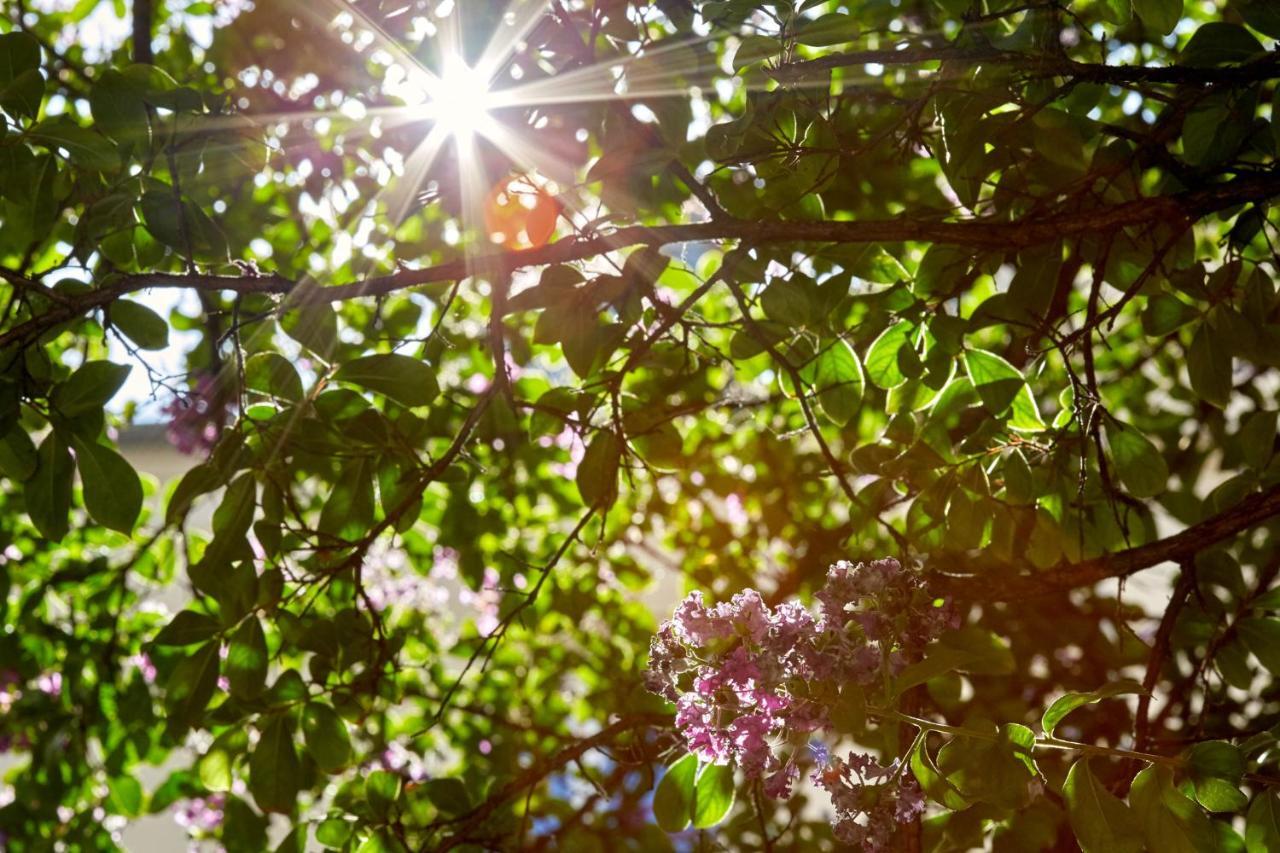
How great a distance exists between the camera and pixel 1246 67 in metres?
0.89

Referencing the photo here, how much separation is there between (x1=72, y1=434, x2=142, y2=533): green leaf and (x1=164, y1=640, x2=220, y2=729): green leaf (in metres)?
0.21

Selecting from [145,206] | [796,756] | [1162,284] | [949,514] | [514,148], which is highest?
[514,148]

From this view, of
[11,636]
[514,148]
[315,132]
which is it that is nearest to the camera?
[514,148]

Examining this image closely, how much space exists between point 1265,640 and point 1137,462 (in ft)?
0.74

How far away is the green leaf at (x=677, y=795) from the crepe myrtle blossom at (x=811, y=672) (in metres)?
0.19

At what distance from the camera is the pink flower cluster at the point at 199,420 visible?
195cm

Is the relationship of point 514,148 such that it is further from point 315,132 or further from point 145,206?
point 315,132

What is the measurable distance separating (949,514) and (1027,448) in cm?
15

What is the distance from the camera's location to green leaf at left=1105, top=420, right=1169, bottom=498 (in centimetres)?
112

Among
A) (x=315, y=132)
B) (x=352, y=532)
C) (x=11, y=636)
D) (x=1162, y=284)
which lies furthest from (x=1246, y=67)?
(x=11, y=636)

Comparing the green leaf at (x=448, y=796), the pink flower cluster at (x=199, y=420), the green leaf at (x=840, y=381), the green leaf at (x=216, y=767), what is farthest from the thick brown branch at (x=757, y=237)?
the pink flower cluster at (x=199, y=420)

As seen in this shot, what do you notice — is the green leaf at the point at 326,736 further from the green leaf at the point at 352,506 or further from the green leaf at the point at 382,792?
the green leaf at the point at 352,506

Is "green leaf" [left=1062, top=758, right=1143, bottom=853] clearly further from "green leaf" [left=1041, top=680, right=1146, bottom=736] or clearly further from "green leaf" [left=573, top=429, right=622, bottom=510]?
"green leaf" [left=573, top=429, right=622, bottom=510]

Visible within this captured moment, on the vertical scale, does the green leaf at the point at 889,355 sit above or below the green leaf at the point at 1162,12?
below
